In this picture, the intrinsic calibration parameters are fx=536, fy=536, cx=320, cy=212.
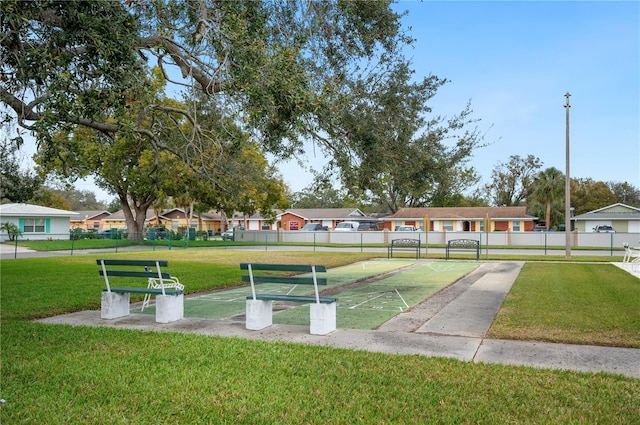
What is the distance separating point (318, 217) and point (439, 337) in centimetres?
6936

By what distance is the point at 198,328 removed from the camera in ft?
27.7

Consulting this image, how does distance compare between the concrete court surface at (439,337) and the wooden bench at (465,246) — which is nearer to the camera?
the concrete court surface at (439,337)

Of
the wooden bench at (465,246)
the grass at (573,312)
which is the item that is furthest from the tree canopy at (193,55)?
the wooden bench at (465,246)

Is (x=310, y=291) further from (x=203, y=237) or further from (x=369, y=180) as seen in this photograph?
(x=203, y=237)

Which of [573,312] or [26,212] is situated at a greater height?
[26,212]

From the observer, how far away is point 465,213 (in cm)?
6256

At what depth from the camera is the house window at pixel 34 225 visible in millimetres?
49656

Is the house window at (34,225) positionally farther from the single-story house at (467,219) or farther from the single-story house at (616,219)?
the single-story house at (616,219)

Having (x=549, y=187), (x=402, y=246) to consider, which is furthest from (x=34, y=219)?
(x=549, y=187)

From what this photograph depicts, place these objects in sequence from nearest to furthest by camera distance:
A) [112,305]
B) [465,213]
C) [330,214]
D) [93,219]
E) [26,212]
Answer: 1. [112,305]
2. [26,212]
3. [465,213]
4. [330,214]
5. [93,219]

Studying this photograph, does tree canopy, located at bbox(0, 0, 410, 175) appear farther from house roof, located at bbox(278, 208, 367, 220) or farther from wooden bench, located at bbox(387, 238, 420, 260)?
house roof, located at bbox(278, 208, 367, 220)

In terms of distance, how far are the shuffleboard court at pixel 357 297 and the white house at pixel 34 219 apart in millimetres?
39430

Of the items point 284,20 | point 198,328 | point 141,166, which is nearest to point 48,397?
point 198,328

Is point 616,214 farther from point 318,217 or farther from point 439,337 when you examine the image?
point 439,337
